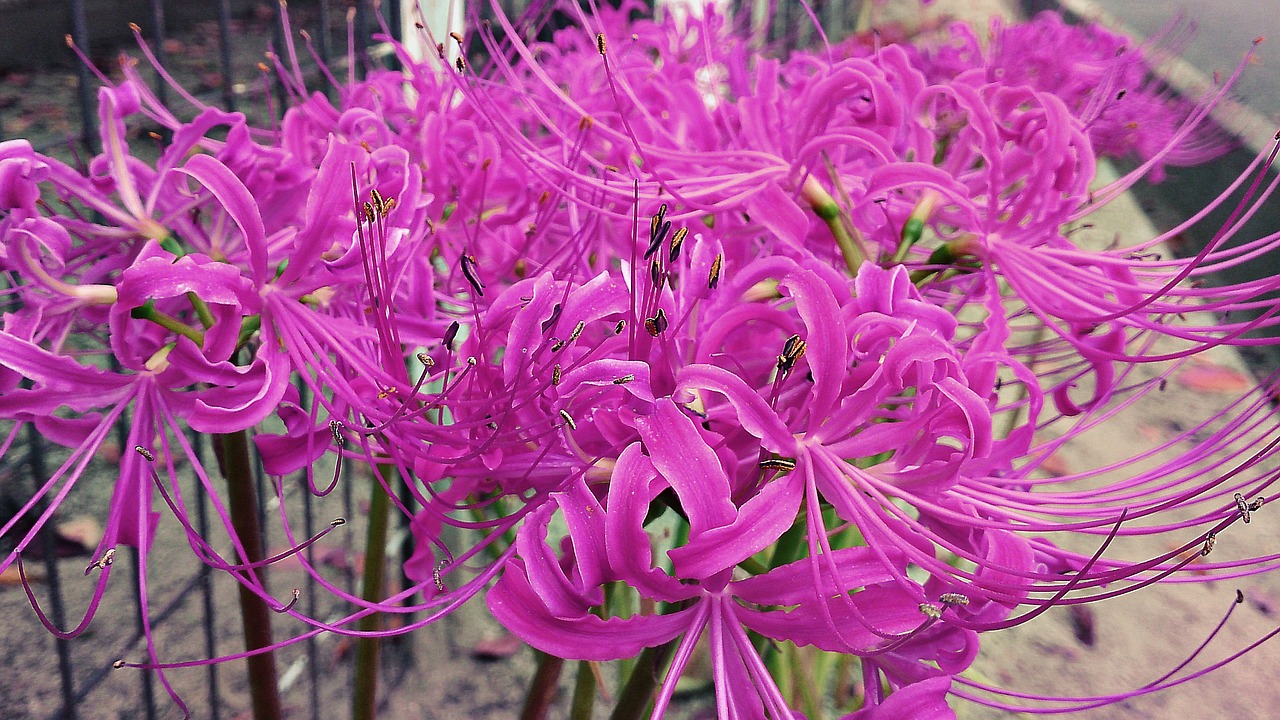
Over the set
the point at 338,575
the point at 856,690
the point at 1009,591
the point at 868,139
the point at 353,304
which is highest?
the point at 868,139

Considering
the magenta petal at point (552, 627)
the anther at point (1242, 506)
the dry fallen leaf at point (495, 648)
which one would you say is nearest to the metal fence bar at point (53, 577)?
the magenta petal at point (552, 627)

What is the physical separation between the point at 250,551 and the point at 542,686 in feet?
0.90

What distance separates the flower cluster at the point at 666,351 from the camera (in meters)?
0.49

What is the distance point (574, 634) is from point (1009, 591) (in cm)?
23

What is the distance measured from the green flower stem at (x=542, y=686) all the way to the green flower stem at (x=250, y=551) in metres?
0.23

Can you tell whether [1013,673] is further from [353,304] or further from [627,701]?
[353,304]

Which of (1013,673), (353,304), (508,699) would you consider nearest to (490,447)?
(353,304)

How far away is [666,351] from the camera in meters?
0.51

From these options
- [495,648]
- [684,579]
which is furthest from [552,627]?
[495,648]

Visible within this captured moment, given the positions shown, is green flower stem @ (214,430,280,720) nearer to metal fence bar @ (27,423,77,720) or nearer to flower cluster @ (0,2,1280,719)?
flower cluster @ (0,2,1280,719)

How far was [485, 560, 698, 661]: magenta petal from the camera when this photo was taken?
19.0 inches

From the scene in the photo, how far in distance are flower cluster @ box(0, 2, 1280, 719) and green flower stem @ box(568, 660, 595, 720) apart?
9.9 inches

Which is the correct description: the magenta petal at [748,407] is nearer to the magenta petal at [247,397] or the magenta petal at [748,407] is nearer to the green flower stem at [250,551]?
the magenta petal at [247,397]

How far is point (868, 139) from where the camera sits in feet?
2.18
